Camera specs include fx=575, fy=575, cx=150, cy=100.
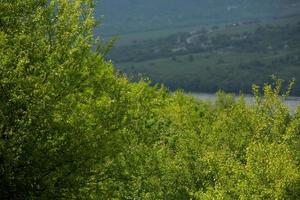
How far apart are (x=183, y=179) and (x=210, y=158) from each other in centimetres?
455

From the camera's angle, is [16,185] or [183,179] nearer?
[16,185]

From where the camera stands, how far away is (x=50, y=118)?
26.5 m

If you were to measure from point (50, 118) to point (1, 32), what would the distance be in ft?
14.6

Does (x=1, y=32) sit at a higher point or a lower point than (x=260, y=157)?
higher

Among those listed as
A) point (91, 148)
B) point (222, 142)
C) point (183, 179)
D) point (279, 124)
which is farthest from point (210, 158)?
point (91, 148)

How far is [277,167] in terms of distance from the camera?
3641 cm

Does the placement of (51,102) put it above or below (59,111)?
above

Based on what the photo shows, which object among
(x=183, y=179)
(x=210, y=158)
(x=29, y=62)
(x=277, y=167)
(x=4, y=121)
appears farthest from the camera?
(x=183, y=179)

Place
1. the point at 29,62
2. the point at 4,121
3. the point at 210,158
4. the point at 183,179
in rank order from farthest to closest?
1. the point at 183,179
2. the point at 210,158
3. the point at 29,62
4. the point at 4,121

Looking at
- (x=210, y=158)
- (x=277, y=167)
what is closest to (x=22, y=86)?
(x=277, y=167)

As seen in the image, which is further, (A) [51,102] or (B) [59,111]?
(B) [59,111]

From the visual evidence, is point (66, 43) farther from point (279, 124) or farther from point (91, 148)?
point (279, 124)

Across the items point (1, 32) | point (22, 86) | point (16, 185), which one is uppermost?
point (1, 32)

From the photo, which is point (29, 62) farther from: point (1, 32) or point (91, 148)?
point (91, 148)
